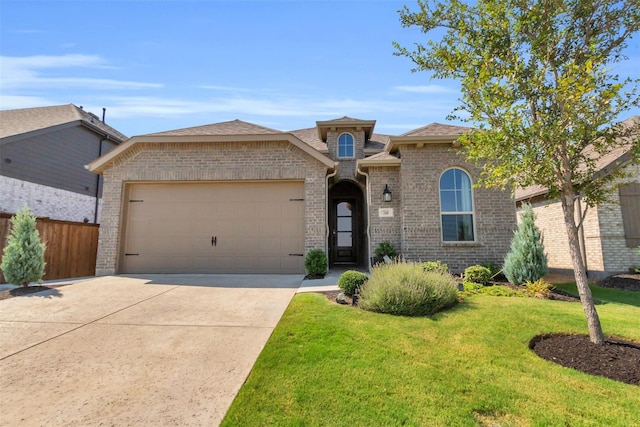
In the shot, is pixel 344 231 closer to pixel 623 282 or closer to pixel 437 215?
pixel 437 215

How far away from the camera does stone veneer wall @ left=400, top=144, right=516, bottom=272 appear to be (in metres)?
8.74

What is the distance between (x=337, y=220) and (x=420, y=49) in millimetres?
9754

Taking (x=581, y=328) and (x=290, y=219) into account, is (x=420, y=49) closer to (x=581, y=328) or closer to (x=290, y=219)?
(x=581, y=328)

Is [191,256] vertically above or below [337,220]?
below

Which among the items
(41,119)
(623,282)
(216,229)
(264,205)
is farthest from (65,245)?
(623,282)

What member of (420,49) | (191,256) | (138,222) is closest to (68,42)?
(138,222)

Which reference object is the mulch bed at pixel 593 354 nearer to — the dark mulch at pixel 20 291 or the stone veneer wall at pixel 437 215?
the stone veneer wall at pixel 437 215

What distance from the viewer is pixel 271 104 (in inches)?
420

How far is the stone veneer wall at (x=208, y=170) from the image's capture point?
29.0ft

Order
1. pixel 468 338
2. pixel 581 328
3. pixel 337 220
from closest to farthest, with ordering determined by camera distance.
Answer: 1. pixel 468 338
2. pixel 581 328
3. pixel 337 220

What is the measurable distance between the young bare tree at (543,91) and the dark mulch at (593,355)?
20 cm

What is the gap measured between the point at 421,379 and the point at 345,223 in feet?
36.2

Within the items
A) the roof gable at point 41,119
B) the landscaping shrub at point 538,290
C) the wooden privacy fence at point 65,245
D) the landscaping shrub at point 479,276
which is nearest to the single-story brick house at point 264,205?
the wooden privacy fence at point 65,245

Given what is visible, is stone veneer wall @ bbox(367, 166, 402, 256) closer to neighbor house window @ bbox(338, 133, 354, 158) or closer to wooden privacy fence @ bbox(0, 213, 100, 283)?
neighbor house window @ bbox(338, 133, 354, 158)
